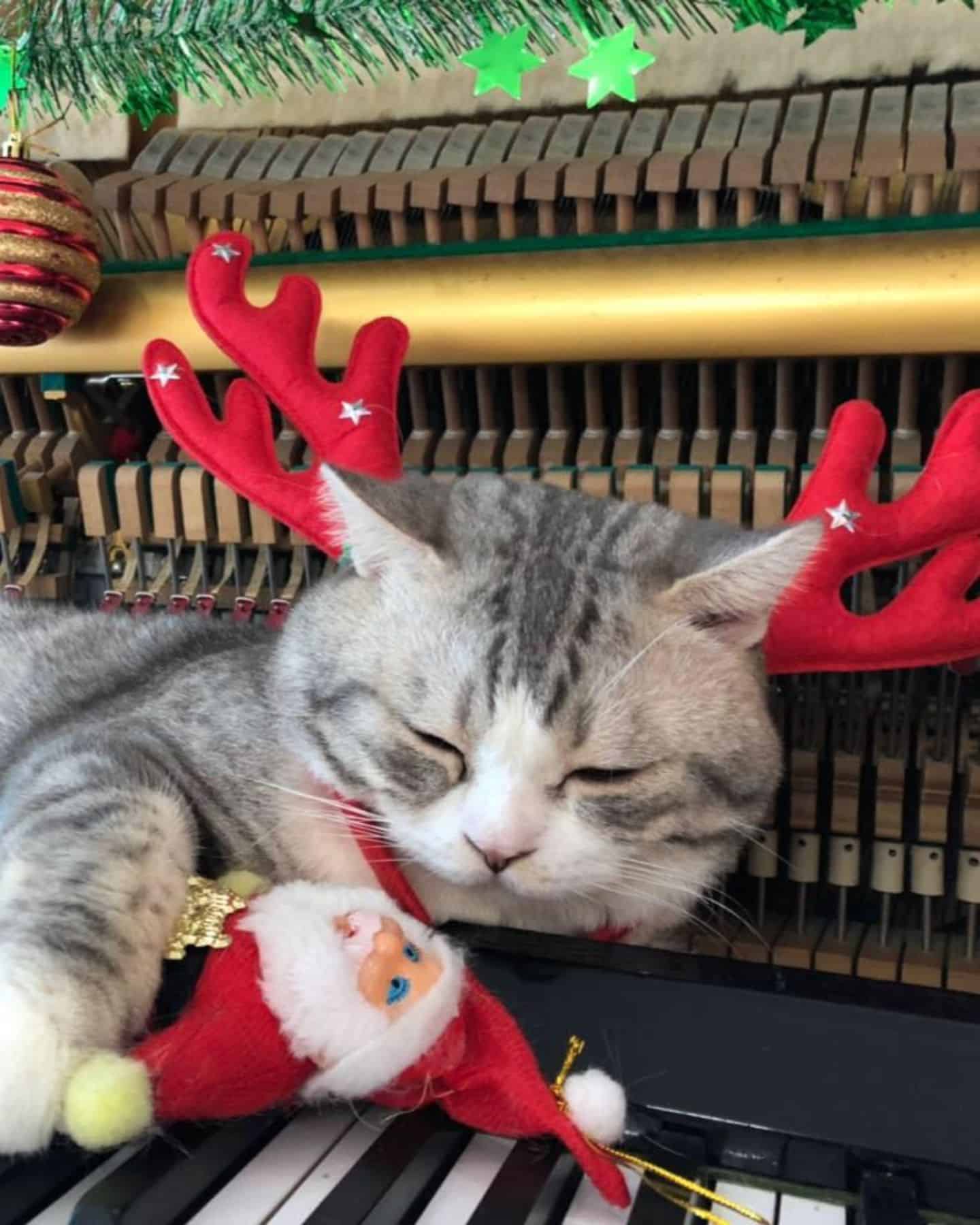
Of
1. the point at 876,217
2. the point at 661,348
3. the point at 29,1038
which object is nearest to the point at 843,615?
the point at 661,348

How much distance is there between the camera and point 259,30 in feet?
4.21

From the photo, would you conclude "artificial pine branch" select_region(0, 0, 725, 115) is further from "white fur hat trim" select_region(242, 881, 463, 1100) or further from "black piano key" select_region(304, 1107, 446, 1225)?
"black piano key" select_region(304, 1107, 446, 1225)

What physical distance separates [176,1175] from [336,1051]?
0.47 feet

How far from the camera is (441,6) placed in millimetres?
1230

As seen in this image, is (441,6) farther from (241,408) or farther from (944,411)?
(944,411)

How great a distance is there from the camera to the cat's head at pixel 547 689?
3.77 ft

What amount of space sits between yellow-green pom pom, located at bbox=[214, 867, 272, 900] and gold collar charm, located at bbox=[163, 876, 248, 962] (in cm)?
2

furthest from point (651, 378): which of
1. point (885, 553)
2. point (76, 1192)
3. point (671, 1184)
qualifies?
point (76, 1192)

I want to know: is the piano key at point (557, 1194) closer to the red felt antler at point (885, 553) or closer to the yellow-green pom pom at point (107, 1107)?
the yellow-green pom pom at point (107, 1107)

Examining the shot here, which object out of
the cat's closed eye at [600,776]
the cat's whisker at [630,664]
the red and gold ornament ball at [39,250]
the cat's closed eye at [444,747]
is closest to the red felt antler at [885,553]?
the cat's whisker at [630,664]

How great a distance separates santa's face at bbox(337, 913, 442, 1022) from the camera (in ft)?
2.84

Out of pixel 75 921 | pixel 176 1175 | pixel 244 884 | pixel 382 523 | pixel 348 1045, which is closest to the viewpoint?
pixel 176 1175

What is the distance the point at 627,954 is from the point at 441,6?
3.33ft

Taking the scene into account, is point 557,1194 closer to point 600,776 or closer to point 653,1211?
point 653,1211
